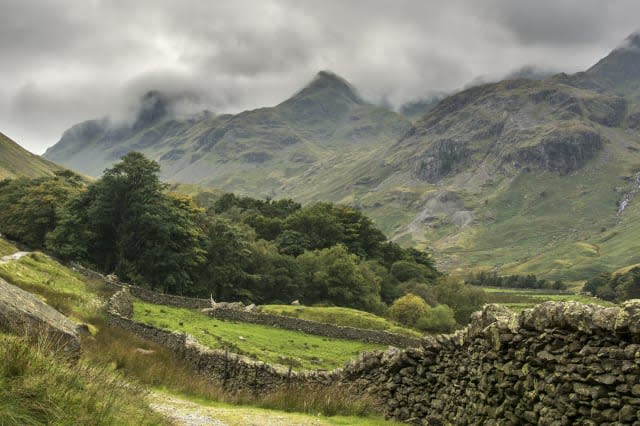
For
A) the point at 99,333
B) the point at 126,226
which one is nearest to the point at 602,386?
the point at 99,333

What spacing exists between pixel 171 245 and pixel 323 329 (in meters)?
21.4

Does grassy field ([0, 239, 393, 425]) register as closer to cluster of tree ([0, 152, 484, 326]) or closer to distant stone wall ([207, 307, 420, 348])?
distant stone wall ([207, 307, 420, 348])

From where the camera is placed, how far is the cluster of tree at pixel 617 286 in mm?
127062

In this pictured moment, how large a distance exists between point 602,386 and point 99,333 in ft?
56.4

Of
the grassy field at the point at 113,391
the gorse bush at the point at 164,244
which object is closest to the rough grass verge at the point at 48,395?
the grassy field at the point at 113,391

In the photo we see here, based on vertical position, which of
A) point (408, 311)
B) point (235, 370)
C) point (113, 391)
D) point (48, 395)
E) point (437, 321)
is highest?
point (48, 395)

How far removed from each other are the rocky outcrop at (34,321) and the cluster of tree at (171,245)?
43.9 m

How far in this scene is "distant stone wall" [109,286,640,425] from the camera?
23.8 ft

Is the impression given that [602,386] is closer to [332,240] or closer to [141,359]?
[141,359]

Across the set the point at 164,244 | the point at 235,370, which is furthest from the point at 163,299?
the point at 235,370

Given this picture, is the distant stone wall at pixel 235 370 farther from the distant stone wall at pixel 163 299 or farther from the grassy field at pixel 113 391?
the distant stone wall at pixel 163 299

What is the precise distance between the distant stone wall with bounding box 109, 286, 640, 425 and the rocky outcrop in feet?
23.4

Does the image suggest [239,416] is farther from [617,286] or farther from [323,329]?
[617,286]

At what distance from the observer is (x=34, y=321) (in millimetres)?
10227
